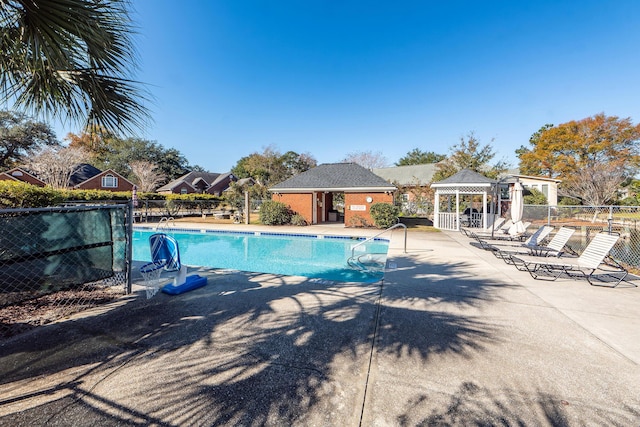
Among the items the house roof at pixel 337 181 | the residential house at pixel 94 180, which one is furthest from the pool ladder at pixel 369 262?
the residential house at pixel 94 180

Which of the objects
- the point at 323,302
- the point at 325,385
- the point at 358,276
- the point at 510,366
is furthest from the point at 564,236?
the point at 325,385

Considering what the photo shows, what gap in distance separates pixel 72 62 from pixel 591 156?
135 ft

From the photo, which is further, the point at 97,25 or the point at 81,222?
the point at 81,222

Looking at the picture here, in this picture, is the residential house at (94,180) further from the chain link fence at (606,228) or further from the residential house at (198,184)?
the chain link fence at (606,228)

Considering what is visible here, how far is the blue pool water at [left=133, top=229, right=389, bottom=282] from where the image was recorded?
8.25 meters

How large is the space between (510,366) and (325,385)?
1848 mm

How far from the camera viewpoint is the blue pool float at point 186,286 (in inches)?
176

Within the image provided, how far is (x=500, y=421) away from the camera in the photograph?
1933 mm

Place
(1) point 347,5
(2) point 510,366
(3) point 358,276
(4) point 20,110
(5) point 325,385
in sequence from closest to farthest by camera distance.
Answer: (5) point 325,385 → (2) point 510,366 → (4) point 20,110 → (3) point 358,276 → (1) point 347,5

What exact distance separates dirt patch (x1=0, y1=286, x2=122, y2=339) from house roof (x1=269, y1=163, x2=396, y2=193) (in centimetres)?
1358

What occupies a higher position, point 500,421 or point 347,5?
point 347,5

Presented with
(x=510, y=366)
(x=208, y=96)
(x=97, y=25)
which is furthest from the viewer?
(x=208, y=96)

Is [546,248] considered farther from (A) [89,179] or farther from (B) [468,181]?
(A) [89,179]

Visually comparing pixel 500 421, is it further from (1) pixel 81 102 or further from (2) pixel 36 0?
(1) pixel 81 102
